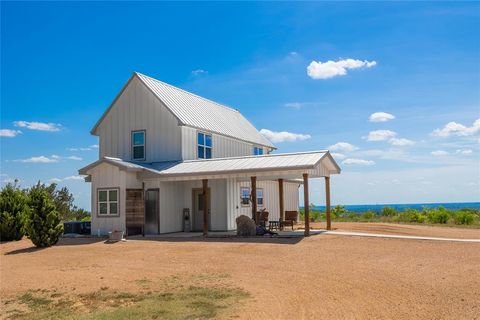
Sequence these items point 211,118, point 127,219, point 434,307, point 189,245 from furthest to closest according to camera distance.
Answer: point 211,118, point 127,219, point 189,245, point 434,307

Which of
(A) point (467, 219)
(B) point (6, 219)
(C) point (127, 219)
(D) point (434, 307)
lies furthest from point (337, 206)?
(D) point (434, 307)

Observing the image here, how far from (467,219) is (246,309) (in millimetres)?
25910

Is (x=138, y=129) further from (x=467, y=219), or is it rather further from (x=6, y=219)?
(x=467, y=219)

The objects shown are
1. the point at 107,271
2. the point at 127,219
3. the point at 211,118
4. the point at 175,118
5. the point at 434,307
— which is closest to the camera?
the point at 434,307

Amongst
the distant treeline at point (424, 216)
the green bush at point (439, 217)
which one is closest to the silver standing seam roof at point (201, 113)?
the distant treeline at point (424, 216)

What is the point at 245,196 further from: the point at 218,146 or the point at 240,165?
the point at 240,165

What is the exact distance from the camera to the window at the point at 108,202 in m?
22.2

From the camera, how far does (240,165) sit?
70.7 feet

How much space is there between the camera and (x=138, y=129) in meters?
26.3

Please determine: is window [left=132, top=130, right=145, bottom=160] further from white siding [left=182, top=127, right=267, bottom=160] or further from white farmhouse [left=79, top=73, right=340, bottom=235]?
white siding [left=182, top=127, right=267, bottom=160]

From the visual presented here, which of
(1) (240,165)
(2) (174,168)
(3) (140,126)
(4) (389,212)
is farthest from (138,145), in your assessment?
(4) (389,212)

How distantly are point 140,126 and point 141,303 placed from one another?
17936 mm

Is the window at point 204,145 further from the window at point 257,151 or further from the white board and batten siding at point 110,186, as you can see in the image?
the window at point 257,151

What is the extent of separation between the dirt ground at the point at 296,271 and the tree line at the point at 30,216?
644mm
